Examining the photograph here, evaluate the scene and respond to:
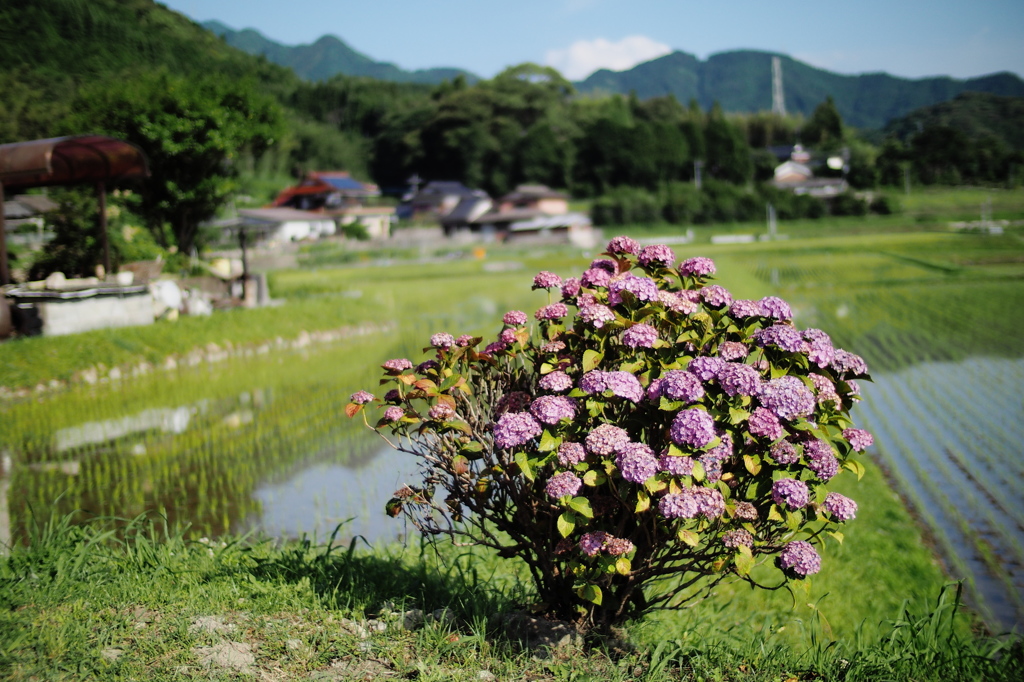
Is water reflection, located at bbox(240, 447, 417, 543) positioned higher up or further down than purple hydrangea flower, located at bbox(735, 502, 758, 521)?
further down

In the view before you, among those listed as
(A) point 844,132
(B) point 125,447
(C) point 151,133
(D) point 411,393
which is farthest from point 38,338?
(A) point 844,132

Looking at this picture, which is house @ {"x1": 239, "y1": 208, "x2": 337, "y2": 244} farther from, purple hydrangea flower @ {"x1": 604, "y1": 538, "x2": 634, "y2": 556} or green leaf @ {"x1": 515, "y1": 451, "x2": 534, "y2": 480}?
purple hydrangea flower @ {"x1": 604, "y1": 538, "x2": 634, "y2": 556}

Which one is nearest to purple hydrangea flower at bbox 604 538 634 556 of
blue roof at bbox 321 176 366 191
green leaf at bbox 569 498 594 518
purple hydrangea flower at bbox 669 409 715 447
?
green leaf at bbox 569 498 594 518

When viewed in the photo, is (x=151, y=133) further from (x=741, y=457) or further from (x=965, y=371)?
(x=741, y=457)

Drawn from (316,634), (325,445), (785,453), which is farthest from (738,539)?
(325,445)

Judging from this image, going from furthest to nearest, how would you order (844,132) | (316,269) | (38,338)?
(844,132)
(316,269)
(38,338)

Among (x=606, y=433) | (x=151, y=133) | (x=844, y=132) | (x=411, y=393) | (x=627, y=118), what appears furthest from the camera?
(x=844, y=132)

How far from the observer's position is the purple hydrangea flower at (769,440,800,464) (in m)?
2.58

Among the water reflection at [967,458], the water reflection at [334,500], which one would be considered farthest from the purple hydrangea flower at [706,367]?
the water reflection at [967,458]

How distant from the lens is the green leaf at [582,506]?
2508 millimetres

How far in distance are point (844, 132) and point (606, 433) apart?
96.0 m

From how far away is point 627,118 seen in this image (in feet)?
266

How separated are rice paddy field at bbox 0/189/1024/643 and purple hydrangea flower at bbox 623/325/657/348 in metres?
1.00

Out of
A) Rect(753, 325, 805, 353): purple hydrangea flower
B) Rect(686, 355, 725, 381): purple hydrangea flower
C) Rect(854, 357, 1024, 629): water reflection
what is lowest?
Rect(854, 357, 1024, 629): water reflection
